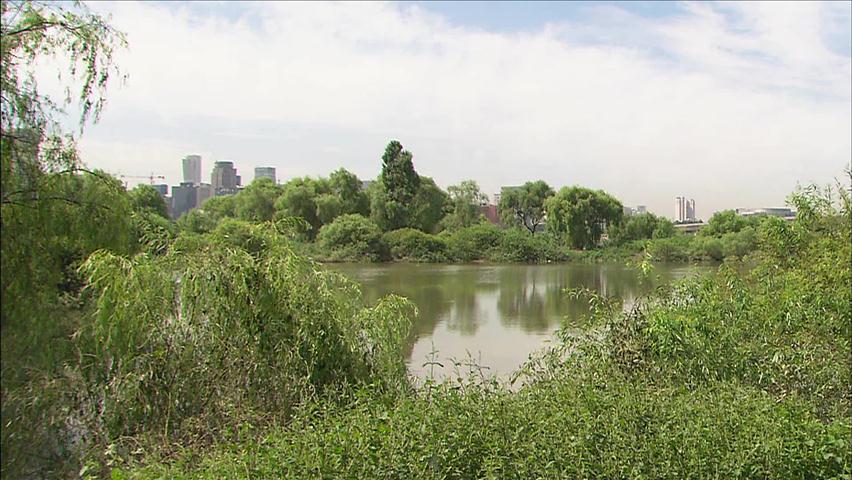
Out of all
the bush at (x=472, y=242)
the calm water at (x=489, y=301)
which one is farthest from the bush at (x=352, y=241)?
the bush at (x=472, y=242)

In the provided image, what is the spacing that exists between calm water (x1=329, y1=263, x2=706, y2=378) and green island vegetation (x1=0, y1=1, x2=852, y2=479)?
76 cm

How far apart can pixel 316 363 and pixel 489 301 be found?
26.5ft

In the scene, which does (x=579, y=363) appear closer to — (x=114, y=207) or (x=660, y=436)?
(x=660, y=436)

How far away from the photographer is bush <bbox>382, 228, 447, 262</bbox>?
69.6 feet

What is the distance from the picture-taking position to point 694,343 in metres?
3.95

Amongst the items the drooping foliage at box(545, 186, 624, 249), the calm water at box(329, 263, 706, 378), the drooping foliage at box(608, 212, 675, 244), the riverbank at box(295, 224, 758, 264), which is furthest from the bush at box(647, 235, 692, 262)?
the drooping foliage at box(545, 186, 624, 249)

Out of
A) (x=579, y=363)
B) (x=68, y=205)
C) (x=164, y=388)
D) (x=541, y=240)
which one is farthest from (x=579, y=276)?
(x=68, y=205)

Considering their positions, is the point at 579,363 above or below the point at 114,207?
below

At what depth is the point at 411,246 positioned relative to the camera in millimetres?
21328

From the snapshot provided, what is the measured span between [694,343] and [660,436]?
4.76 ft

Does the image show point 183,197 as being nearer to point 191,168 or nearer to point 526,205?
point 191,168

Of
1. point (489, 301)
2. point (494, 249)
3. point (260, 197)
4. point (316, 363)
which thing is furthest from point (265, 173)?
point (316, 363)

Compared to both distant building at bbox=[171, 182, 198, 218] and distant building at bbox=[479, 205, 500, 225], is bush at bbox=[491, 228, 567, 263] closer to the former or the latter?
distant building at bbox=[479, 205, 500, 225]

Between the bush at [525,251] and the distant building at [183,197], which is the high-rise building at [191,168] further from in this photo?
the bush at [525,251]
